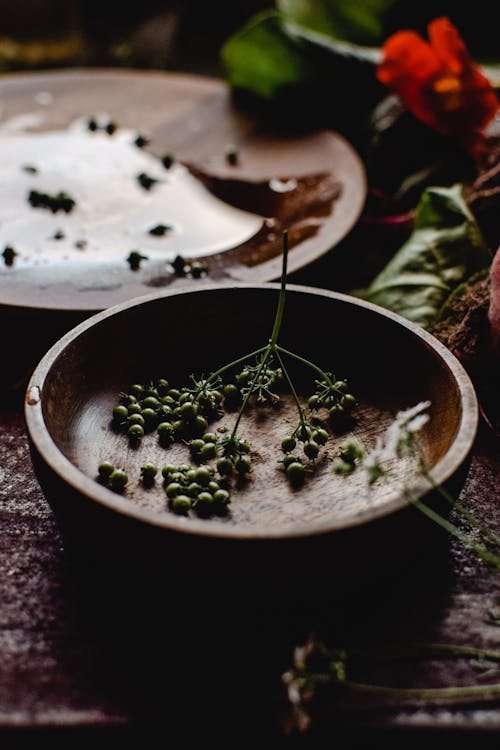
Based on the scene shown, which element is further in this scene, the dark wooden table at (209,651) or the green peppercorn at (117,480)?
the green peppercorn at (117,480)

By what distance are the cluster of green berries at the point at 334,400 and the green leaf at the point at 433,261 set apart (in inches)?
8.5

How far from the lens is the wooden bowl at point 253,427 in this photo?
70 cm

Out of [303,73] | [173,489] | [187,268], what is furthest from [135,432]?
[303,73]

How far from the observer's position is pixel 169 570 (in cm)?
72

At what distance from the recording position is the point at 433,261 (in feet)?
3.89

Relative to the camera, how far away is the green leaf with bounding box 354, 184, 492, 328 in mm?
1160

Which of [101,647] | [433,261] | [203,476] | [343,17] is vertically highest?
[343,17]

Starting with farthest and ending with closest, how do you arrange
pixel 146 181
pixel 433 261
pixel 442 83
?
pixel 146 181 < pixel 442 83 < pixel 433 261

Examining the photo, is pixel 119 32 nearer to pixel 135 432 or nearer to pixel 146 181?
pixel 146 181

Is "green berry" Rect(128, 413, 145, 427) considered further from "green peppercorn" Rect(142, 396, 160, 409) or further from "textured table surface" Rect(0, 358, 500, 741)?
"textured table surface" Rect(0, 358, 500, 741)

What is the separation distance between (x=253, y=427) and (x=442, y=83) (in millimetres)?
706

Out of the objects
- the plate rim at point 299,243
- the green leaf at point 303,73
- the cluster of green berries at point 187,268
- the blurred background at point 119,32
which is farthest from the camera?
the blurred background at point 119,32

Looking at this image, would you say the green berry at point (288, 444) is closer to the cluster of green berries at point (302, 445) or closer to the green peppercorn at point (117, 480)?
the cluster of green berries at point (302, 445)

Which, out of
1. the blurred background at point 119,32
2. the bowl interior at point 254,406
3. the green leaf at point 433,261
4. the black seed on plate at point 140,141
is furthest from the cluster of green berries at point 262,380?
the blurred background at point 119,32
